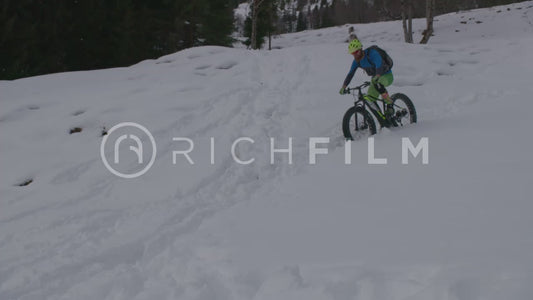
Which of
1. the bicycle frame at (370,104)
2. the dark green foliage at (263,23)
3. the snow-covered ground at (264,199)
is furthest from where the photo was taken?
the dark green foliage at (263,23)

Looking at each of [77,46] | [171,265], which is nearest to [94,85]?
[77,46]

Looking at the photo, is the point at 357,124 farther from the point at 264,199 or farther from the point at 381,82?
the point at 264,199

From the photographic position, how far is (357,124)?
738 centimetres

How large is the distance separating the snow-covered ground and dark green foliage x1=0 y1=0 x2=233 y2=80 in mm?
2308

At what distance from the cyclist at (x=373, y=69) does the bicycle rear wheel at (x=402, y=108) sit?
0.20 meters

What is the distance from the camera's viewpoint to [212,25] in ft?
78.7

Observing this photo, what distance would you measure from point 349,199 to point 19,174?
574cm

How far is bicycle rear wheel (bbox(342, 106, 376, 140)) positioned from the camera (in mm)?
7215

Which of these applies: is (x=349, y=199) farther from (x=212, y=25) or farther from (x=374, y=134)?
(x=212, y=25)

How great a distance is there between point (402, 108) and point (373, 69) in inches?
42.4

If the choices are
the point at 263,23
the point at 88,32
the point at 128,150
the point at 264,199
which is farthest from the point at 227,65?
the point at 263,23

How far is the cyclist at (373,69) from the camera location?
283 inches

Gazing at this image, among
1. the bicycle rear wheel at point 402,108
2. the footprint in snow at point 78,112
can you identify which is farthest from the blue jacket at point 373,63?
the footprint in snow at point 78,112

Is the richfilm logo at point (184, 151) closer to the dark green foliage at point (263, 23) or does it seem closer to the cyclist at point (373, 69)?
the cyclist at point (373, 69)
